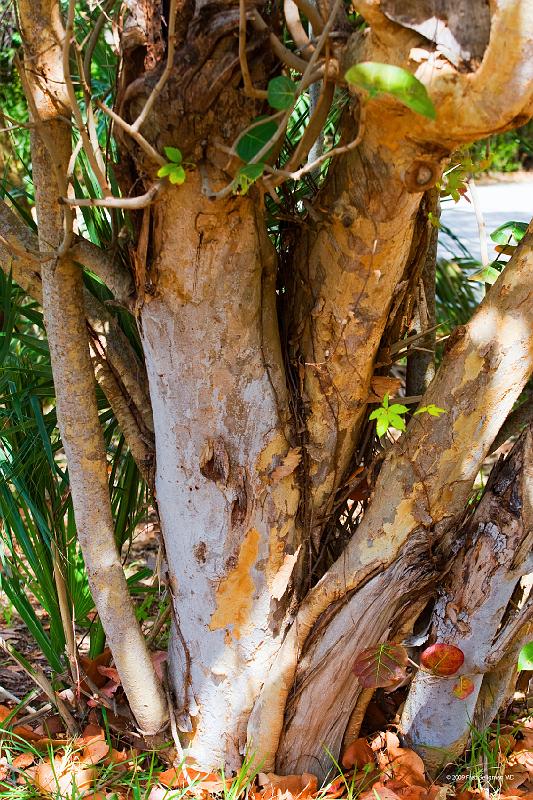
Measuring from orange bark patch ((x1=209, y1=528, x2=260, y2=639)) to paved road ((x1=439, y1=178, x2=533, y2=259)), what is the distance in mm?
3480

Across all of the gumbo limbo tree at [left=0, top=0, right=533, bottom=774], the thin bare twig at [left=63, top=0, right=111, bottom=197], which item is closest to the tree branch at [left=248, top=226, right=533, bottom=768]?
the gumbo limbo tree at [left=0, top=0, right=533, bottom=774]

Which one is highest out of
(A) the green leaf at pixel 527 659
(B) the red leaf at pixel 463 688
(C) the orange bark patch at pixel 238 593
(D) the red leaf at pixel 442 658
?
(C) the orange bark patch at pixel 238 593

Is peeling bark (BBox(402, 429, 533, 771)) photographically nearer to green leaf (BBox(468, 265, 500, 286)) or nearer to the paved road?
green leaf (BBox(468, 265, 500, 286))

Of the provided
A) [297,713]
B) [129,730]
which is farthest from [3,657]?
[297,713]

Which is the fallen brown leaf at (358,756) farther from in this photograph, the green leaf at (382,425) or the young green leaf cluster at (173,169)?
the young green leaf cluster at (173,169)

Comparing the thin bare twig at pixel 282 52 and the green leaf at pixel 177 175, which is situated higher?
the thin bare twig at pixel 282 52

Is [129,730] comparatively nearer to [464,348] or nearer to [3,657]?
[3,657]

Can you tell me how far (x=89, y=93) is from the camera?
1556mm

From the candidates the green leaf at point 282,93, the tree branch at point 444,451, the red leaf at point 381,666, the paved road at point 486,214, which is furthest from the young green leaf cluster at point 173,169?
the paved road at point 486,214

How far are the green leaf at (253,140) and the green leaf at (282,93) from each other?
108 mm

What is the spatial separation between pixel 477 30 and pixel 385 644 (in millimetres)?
1308

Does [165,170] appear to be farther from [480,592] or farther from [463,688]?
[463,688]

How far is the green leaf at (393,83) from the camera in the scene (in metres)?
1.17

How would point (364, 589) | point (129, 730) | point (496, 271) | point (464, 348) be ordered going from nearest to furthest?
point (464, 348) < point (364, 589) < point (496, 271) < point (129, 730)
